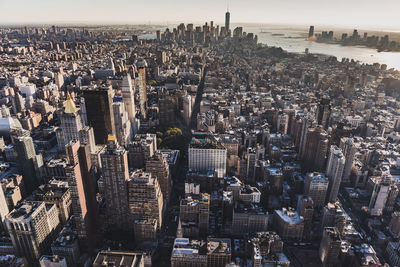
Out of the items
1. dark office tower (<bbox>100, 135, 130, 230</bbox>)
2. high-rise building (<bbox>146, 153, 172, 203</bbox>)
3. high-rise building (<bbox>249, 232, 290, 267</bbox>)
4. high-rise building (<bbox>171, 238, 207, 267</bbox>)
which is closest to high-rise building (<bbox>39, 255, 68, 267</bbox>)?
dark office tower (<bbox>100, 135, 130, 230</bbox>)

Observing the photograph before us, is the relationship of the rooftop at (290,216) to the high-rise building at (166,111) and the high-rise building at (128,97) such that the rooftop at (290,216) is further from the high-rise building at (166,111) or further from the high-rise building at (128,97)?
the high-rise building at (128,97)

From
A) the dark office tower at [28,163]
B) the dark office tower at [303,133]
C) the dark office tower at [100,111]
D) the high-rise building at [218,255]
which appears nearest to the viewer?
the high-rise building at [218,255]

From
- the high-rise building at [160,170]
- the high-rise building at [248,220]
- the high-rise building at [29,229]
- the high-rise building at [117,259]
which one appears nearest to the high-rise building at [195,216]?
the high-rise building at [248,220]

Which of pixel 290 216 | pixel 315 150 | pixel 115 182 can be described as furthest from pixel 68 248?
pixel 315 150

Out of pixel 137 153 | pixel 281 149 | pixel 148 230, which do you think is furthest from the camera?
pixel 281 149

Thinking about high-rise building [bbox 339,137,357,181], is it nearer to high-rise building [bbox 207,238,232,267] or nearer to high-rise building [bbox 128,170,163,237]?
high-rise building [bbox 207,238,232,267]

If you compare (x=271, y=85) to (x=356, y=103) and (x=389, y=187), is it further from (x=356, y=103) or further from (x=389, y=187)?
(x=389, y=187)

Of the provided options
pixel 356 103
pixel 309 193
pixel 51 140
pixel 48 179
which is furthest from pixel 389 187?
pixel 51 140
